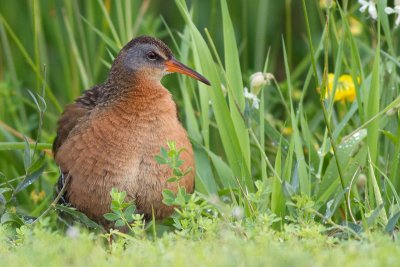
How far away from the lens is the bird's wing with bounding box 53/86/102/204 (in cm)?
462

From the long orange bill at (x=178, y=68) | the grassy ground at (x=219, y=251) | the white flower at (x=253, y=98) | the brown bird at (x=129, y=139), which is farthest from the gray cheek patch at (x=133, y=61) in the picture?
the grassy ground at (x=219, y=251)

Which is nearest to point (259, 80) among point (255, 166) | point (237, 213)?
point (255, 166)

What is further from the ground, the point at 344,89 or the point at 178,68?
the point at 178,68

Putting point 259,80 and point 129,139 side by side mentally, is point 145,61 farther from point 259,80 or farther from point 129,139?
point 259,80

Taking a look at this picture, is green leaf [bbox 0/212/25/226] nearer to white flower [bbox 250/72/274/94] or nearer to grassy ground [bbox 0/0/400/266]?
grassy ground [bbox 0/0/400/266]

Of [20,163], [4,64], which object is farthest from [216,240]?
[4,64]

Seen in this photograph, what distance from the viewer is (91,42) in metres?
6.04

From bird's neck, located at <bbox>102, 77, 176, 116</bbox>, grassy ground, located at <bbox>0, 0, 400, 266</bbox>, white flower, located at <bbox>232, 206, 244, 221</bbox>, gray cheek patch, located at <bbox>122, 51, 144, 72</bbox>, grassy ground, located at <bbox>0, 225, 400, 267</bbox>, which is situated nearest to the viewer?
grassy ground, located at <bbox>0, 225, 400, 267</bbox>

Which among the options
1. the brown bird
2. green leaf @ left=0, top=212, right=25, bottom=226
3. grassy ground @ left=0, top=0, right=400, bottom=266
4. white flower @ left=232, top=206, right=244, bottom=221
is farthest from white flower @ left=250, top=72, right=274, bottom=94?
green leaf @ left=0, top=212, right=25, bottom=226

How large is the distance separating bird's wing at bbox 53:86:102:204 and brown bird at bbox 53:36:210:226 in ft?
0.23

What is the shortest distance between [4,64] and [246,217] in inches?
160

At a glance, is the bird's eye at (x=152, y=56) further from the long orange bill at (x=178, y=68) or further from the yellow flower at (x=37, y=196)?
the yellow flower at (x=37, y=196)

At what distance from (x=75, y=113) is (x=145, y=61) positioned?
1.57 ft

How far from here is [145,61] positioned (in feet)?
14.8
